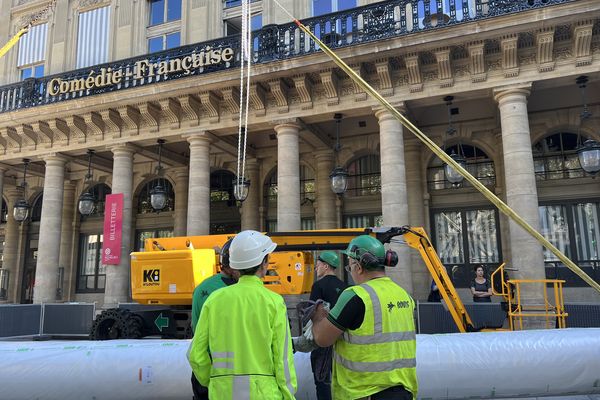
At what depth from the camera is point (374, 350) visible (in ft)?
9.51

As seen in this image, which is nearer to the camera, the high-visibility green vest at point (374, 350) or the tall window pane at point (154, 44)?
the high-visibility green vest at point (374, 350)

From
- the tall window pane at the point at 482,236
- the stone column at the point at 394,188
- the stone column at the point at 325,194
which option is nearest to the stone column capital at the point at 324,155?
the stone column at the point at 325,194

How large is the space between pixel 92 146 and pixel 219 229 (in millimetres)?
6398

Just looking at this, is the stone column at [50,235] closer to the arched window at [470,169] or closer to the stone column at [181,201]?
the stone column at [181,201]

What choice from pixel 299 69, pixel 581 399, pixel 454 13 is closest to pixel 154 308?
pixel 299 69

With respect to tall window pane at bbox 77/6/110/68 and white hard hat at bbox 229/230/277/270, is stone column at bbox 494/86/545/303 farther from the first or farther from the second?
tall window pane at bbox 77/6/110/68

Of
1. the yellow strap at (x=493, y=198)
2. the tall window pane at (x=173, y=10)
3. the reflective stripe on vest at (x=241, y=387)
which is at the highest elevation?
the tall window pane at (x=173, y=10)

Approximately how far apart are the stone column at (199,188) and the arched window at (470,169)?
8.37 metres

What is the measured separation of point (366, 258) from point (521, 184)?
A: 1117 cm

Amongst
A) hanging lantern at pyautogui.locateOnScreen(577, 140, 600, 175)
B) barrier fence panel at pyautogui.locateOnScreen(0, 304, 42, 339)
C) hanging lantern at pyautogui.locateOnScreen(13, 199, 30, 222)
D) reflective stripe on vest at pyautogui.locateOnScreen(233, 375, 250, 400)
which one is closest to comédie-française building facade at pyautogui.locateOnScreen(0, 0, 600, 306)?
Answer: hanging lantern at pyautogui.locateOnScreen(577, 140, 600, 175)

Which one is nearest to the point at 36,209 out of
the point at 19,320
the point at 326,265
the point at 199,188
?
the point at 19,320

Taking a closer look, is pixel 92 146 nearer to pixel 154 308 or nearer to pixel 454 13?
pixel 154 308

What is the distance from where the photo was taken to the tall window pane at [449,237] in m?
17.6

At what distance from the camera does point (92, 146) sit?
→ 1869cm
